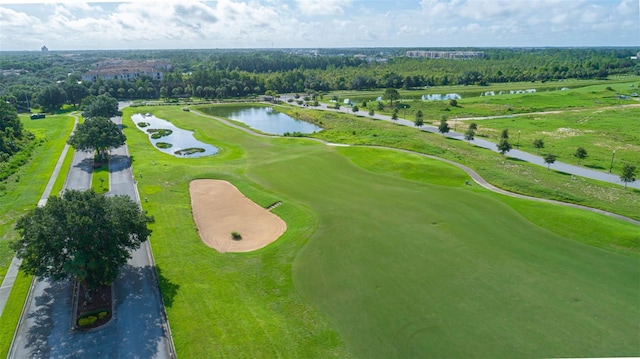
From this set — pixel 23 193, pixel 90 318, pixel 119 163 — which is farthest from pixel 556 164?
pixel 23 193

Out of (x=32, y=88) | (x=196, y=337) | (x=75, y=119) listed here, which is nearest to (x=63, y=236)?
(x=196, y=337)

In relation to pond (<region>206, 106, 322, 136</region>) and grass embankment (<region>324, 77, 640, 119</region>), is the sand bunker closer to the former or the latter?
pond (<region>206, 106, 322, 136</region>)

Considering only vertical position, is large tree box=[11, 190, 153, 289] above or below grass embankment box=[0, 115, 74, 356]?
above

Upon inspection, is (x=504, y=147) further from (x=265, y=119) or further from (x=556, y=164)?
(x=265, y=119)

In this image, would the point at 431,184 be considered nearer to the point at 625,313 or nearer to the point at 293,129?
the point at 625,313

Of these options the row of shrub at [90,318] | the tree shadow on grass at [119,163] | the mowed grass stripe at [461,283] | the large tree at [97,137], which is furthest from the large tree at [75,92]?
the row of shrub at [90,318]

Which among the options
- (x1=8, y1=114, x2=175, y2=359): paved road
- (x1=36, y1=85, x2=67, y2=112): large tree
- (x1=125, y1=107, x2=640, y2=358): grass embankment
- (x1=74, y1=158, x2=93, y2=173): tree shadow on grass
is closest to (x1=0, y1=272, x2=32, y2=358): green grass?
(x1=8, y1=114, x2=175, y2=359): paved road

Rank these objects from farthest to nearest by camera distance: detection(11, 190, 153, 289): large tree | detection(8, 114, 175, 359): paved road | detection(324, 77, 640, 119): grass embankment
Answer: detection(324, 77, 640, 119): grass embankment → detection(11, 190, 153, 289): large tree → detection(8, 114, 175, 359): paved road
